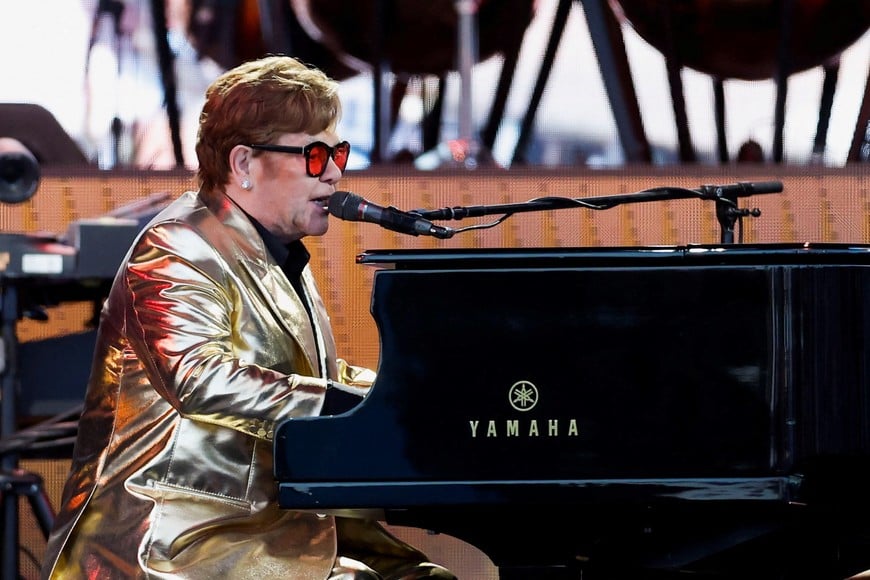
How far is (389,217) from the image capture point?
195cm

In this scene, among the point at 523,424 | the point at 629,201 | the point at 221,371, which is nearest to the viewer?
the point at 523,424

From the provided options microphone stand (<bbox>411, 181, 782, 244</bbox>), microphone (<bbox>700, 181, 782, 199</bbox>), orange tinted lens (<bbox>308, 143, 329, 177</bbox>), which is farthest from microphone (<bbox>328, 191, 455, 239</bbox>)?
microphone (<bbox>700, 181, 782, 199</bbox>)

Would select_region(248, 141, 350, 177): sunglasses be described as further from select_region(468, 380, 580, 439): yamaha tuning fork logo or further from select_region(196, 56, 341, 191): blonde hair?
select_region(468, 380, 580, 439): yamaha tuning fork logo

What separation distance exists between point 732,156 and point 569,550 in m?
2.70

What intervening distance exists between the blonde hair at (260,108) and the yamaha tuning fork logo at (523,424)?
72cm

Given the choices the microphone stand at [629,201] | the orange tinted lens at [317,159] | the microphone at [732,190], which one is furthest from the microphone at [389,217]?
the microphone at [732,190]

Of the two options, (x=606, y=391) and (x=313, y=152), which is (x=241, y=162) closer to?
(x=313, y=152)

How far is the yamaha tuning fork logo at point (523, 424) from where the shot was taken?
5.92ft

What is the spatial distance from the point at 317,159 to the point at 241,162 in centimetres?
14

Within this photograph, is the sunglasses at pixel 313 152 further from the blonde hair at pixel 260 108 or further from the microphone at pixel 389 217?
the microphone at pixel 389 217

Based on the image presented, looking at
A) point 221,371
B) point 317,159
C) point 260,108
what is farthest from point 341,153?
point 221,371

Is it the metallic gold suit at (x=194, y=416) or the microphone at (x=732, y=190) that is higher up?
the microphone at (x=732, y=190)

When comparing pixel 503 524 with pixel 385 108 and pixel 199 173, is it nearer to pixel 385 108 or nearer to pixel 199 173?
pixel 199 173

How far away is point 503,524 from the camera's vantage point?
1.95m
